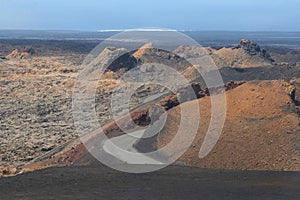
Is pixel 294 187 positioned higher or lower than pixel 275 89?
lower

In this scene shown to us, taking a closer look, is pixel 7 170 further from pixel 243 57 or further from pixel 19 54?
pixel 19 54

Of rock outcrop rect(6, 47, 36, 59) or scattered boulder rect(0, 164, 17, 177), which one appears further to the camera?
rock outcrop rect(6, 47, 36, 59)

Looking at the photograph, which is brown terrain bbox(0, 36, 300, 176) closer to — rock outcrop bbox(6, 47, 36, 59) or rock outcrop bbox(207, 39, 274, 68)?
rock outcrop bbox(207, 39, 274, 68)

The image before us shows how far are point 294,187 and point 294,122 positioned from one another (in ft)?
12.5

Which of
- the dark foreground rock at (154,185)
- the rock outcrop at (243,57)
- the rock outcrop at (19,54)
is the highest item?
the rock outcrop at (243,57)

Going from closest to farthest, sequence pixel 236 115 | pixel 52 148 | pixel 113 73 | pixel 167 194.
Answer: pixel 167 194, pixel 236 115, pixel 52 148, pixel 113 73

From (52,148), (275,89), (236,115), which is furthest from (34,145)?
(275,89)

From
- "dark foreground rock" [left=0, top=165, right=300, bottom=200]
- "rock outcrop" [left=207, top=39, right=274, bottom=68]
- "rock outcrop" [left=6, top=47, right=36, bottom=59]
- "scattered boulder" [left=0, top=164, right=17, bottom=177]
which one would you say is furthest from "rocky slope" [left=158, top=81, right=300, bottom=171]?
"rock outcrop" [left=6, top=47, right=36, bottom=59]

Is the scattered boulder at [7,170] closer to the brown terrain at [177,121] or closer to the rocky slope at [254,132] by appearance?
the brown terrain at [177,121]

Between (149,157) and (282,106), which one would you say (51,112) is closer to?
(149,157)

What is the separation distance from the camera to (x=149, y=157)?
19750mm

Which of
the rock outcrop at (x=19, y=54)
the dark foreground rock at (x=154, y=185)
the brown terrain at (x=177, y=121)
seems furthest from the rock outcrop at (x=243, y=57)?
the dark foreground rock at (x=154, y=185)

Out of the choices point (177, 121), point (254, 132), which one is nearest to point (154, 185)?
point (177, 121)

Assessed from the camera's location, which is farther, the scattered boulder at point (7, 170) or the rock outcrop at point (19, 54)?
the rock outcrop at point (19, 54)
